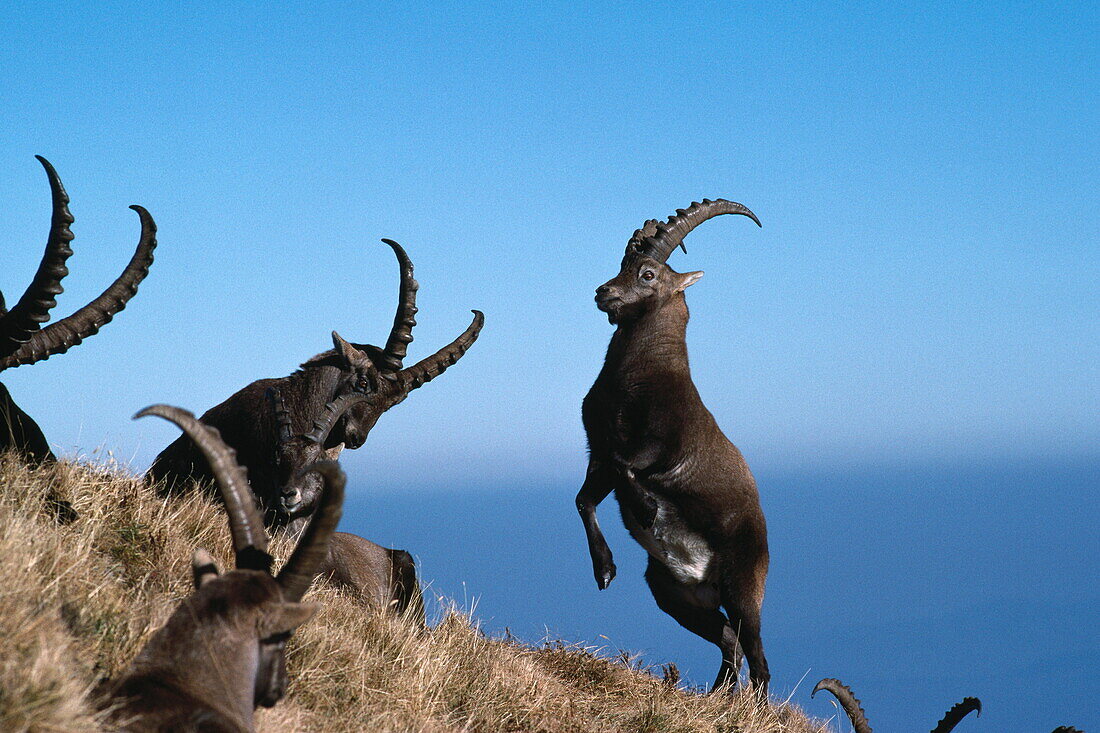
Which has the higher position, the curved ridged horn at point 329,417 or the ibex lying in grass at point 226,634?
the curved ridged horn at point 329,417

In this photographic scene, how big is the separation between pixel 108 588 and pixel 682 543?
4.62m

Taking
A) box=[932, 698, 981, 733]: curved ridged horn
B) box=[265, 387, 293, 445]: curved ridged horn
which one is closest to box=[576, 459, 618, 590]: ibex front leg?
box=[265, 387, 293, 445]: curved ridged horn

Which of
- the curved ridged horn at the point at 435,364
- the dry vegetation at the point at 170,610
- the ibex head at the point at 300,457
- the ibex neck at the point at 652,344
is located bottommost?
the dry vegetation at the point at 170,610

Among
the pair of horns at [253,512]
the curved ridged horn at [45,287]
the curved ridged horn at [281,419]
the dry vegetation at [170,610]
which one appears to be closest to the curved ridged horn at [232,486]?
the pair of horns at [253,512]

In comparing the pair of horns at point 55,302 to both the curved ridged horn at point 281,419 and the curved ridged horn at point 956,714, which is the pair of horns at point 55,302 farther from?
the curved ridged horn at point 956,714

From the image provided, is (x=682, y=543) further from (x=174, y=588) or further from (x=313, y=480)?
(x=174, y=588)

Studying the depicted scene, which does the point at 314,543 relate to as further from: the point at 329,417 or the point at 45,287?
the point at 329,417

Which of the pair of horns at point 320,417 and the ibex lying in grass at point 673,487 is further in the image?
the ibex lying in grass at point 673,487

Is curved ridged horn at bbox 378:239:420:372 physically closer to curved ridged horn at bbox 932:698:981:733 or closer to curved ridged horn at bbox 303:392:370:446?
curved ridged horn at bbox 303:392:370:446

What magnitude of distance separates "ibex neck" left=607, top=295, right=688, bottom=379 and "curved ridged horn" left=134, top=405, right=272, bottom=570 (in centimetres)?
467

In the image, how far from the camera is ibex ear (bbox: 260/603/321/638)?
4.24 metres

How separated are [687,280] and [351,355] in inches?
116

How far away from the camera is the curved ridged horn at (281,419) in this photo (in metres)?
8.20

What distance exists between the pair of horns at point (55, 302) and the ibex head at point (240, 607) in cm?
288
